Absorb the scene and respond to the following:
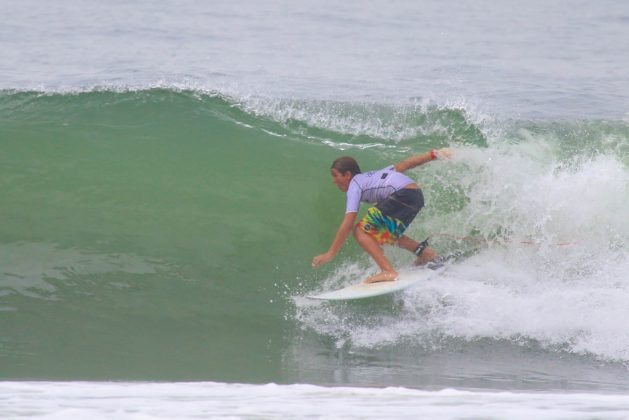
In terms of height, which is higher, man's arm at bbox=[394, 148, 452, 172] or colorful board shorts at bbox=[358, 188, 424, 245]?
man's arm at bbox=[394, 148, 452, 172]

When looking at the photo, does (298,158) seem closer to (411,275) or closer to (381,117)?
(381,117)

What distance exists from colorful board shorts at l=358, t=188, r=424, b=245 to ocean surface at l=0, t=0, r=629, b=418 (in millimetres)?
539

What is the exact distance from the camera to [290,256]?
768 cm

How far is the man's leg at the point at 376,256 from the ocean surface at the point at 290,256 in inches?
9.0

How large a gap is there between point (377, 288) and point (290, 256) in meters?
1.22

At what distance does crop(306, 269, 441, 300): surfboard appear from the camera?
669 cm

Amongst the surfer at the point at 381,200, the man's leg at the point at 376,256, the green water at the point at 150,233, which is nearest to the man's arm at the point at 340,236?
the surfer at the point at 381,200

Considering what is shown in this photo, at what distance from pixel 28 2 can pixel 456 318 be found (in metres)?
18.1

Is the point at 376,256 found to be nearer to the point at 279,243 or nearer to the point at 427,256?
the point at 427,256

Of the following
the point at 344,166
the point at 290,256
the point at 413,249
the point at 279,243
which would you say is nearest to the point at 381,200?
the point at 344,166

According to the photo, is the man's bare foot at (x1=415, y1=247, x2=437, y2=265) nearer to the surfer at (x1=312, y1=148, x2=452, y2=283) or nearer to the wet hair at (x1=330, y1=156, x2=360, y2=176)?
the surfer at (x1=312, y1=148, x2=452, y2=283)

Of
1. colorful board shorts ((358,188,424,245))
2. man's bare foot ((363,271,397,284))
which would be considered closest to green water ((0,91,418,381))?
man's bare foot ((363,271,397,284))

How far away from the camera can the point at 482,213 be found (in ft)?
25.3

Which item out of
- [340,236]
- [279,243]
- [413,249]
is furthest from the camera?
[279,243]
